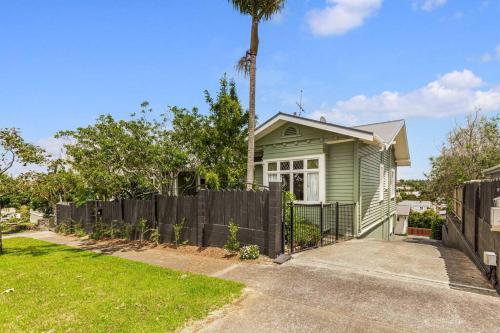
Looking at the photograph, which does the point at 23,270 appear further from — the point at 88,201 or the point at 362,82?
the point at 362,82

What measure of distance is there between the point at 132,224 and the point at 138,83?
19.8 feet

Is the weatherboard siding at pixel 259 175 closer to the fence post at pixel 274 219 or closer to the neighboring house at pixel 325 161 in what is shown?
the neighboring house at pixel 325 161

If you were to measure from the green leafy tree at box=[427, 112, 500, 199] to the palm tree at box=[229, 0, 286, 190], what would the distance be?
37.7 ft

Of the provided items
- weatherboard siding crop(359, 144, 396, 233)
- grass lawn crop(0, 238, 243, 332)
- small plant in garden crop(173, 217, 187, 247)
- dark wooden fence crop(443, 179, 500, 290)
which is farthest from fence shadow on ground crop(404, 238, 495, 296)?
small plant in garden crop(173, 217, 187, 247)

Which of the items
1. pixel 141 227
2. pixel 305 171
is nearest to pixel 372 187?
pixel 305 171

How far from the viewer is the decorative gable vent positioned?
1142cm

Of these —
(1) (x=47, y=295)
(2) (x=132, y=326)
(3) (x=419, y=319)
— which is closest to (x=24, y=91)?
(1) (x=47, y=295)

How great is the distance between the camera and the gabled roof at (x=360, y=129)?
9648mm

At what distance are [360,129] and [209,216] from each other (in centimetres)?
634

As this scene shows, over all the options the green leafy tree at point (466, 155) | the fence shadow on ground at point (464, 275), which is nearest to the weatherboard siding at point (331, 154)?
the fence shadow on ground at point (464, 275)

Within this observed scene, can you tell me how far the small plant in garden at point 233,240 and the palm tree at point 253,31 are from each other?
1.85 metres

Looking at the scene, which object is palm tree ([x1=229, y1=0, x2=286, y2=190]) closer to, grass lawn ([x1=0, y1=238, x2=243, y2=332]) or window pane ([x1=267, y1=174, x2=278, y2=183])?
window pane ([x1=267, y1=174, x2=278, y2=183])

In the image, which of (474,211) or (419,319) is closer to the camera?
(419,319)

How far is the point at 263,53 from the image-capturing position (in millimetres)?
10156
